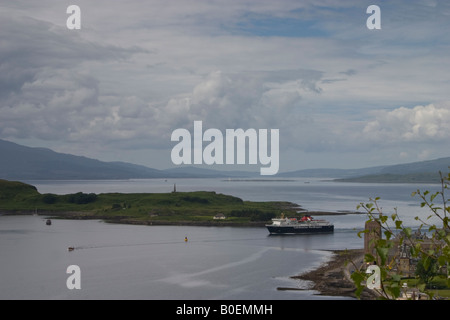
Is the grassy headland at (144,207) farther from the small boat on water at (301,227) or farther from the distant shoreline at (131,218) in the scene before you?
the small boat on water at (301,227)

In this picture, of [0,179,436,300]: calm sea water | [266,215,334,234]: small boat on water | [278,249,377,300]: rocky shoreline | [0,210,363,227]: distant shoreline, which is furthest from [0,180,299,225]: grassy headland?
[278,249,377,300]: rocky shoreline

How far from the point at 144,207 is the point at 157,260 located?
68.1 m

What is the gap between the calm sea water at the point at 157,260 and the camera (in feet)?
182

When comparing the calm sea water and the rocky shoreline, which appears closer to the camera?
the rocky shoreline

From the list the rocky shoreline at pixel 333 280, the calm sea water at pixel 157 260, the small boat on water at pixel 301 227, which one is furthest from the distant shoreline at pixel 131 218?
the rocky shoreline at pixel 333 280

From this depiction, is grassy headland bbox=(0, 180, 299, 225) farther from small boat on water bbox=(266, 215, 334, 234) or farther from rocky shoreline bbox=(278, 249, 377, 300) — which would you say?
rocky shoreline bbox=(278, 249, 377, 300)

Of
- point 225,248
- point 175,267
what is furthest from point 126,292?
point 225,248

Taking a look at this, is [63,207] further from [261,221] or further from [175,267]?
[175,267]

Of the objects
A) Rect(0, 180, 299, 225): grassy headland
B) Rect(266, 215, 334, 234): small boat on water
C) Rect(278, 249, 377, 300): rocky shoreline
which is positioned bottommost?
Rect(278, 249, 377, 300): rocky shoreline

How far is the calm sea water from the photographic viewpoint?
55.5 metres

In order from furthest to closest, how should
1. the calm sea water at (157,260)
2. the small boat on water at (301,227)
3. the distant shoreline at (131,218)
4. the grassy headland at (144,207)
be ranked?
the grassy headland at (144,207)
the distant shoreline at (131,218)
the small boat on water at (301,227)
the calm sea water at (157,260)

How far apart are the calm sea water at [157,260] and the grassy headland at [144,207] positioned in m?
9.96

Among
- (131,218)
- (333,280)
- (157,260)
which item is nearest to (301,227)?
(131,218)

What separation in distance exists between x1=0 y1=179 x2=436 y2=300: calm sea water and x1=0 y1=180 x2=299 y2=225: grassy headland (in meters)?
9.96
